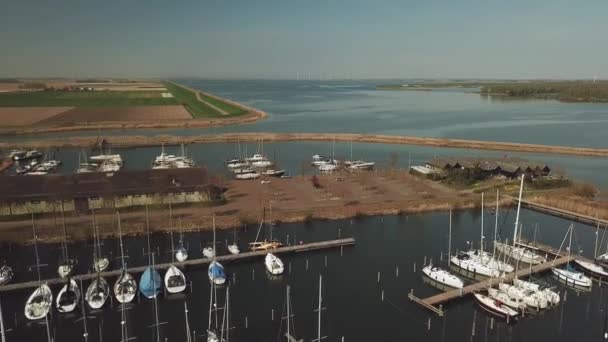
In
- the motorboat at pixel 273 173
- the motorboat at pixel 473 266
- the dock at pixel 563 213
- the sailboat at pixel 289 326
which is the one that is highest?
the motorboat at pixel 273 173

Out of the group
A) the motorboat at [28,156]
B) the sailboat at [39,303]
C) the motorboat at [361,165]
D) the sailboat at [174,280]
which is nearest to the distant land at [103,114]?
the motorboat at [28,156]

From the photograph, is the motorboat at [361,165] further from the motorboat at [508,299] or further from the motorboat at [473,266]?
the motorboat at [508,299]

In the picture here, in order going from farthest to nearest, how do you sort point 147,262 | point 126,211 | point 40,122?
point 40,122
point 126,211
point 147,262

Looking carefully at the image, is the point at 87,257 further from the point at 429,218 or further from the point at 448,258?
the point at 429,218

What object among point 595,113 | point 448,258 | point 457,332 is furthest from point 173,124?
point 595,113

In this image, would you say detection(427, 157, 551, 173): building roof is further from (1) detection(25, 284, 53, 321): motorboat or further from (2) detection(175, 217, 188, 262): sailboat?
(1) detection(25, 284, 53, 321): motorboat

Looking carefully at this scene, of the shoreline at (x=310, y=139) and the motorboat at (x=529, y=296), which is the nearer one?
the motorboat at (x=529, y=296)

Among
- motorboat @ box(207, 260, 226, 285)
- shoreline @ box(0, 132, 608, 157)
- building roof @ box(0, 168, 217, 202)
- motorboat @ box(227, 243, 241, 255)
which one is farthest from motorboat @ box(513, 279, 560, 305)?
shoreline @ box(0, 132, 608, 157)
